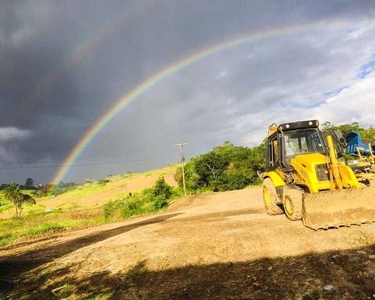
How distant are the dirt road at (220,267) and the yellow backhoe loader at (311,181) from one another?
14.6 inches

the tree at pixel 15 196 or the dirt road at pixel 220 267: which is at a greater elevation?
the tree at pixel 15 196

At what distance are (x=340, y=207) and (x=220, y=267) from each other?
3691 millimetres

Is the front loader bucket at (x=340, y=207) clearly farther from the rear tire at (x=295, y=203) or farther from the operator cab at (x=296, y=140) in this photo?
the operator cab at (x=296, y=140)

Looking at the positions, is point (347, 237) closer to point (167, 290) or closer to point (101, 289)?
point (167, 290)

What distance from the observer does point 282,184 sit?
12.0 meters

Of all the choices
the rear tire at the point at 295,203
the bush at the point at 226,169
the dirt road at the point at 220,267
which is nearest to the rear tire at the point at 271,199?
the dirt road at the point at 220,267

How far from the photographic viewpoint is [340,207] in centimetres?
878

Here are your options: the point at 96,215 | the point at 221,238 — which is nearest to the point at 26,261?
the point at 221,238

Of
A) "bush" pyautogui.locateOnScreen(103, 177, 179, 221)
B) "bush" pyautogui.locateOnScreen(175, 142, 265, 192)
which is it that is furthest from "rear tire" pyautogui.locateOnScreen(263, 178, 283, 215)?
"bush" pyautogui.locateOnScreen(175, 142, 265, 192)

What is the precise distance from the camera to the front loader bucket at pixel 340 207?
8.68 metres

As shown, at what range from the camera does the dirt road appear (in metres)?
6.02

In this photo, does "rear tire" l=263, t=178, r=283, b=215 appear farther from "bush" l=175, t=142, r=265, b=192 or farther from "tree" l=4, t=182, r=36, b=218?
"tree" l=4, t=182, r=36, b=218

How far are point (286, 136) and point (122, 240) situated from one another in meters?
7.20

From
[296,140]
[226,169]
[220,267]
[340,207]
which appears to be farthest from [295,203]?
[226,169]
